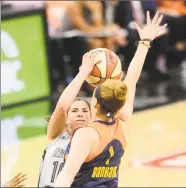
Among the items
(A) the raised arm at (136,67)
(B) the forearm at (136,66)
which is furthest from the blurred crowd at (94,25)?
(B) the forearm at (136,66)

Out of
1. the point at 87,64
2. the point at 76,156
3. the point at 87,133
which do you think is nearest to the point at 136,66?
the point at 87,64

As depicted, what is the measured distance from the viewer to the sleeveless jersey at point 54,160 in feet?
15.6

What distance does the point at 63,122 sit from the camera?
4.75m

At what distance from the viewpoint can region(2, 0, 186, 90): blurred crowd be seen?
384 inches

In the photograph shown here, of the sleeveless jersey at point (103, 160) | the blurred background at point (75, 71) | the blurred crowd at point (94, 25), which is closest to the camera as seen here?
the sleeveless jersey at point (103, 160)

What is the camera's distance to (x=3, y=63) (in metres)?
8.70

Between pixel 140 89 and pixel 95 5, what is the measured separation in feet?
4.34

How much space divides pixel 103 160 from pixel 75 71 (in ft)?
18.0

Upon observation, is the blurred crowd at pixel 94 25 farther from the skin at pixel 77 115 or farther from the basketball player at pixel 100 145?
the basketball player at pixel 100 145

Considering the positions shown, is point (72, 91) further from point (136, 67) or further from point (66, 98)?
point (136, 67)

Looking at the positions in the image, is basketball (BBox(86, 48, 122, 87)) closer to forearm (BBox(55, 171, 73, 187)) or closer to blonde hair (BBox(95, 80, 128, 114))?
blonde hair (BBox(95, 80, 128, 114))

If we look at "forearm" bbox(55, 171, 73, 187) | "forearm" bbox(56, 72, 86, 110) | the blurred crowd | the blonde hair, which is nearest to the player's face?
"forearm" bbox(56, 72, 86, 110)

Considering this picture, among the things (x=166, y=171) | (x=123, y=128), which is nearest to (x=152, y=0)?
(x=166, y=171)

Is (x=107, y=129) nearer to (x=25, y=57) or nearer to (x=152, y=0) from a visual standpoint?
(x=25, y=57)
